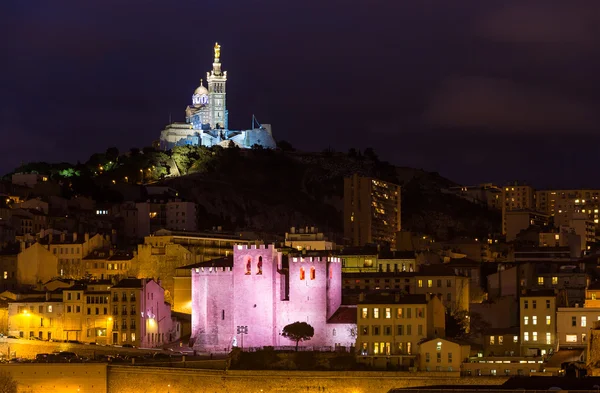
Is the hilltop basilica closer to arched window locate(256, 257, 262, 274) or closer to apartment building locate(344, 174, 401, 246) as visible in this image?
apartment building locate(344, 174, 401, 246)

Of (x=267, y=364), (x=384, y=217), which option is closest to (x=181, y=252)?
(x=267, y=364)

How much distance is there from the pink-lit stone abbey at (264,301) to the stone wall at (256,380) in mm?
6515

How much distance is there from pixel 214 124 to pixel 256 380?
100541 mm

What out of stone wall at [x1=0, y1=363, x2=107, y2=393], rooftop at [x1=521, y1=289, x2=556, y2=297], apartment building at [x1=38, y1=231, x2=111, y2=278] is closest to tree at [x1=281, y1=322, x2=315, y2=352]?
stone wall at [x1=0, y1=363, x2=107, y2=393]

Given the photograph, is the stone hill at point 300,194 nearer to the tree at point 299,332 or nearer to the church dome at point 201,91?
the church dome at point 201,91

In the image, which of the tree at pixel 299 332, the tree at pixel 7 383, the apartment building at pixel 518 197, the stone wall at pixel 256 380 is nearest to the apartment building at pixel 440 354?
the stone wall at pixel 256 380

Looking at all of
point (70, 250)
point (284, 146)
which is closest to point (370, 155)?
point (284, 146)

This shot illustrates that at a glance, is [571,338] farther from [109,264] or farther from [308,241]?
[109,264]

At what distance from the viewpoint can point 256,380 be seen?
76.5 metres

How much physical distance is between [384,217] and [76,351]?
65160mm

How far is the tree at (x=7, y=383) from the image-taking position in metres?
75.8

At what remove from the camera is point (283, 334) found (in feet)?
273

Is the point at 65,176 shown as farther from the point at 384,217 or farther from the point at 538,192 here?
the point at 538,192

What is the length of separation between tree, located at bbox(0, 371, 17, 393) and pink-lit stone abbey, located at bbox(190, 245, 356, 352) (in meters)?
11.7
